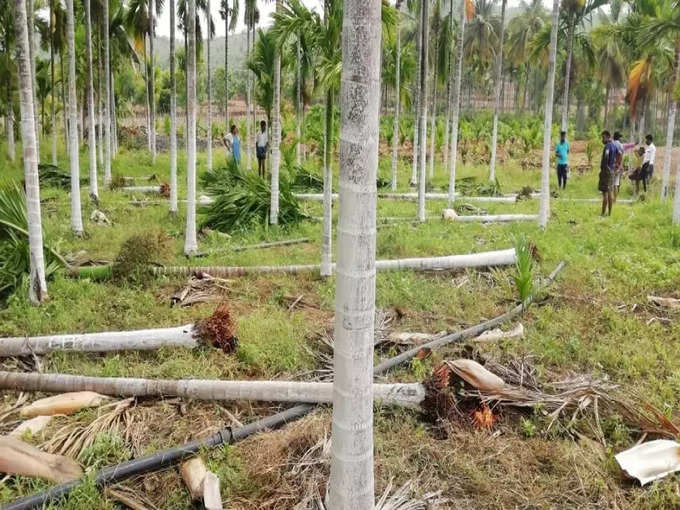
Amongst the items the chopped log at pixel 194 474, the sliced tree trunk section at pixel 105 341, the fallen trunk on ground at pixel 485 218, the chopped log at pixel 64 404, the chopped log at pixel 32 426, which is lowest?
the chopped log at pixel 194 474

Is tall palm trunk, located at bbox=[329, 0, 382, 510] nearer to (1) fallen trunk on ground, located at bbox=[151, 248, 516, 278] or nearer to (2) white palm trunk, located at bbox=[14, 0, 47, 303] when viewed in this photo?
(2) white palm trunk, located at bbox=[14, 0, 47, 303]

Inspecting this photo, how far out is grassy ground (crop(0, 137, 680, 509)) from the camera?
177 inches

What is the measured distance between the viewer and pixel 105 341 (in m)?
6.50

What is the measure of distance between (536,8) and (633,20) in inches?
912

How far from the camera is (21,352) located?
20.9ft

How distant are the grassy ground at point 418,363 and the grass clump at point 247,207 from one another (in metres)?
0.50

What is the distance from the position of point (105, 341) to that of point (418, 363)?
3.35 metres

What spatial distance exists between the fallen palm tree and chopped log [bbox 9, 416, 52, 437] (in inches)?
52.3

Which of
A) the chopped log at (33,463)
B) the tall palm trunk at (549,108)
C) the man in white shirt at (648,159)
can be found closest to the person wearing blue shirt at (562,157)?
the man in white shirt at (648,159)

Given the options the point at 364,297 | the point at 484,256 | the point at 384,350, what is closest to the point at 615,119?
the point at 484,256

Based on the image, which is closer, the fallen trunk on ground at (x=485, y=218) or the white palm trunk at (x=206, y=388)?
the white palm trunk at (x=206, y=388)

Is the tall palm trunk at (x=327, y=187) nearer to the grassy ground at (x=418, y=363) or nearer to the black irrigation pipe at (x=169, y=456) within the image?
the grassy ground at (x=418, y=363)

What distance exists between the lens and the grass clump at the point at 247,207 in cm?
1229

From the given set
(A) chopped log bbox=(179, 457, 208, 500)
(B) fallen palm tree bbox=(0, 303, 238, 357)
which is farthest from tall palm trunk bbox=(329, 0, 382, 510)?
(B) fallen palm tree bbox=(0, 303, 238, 357)
